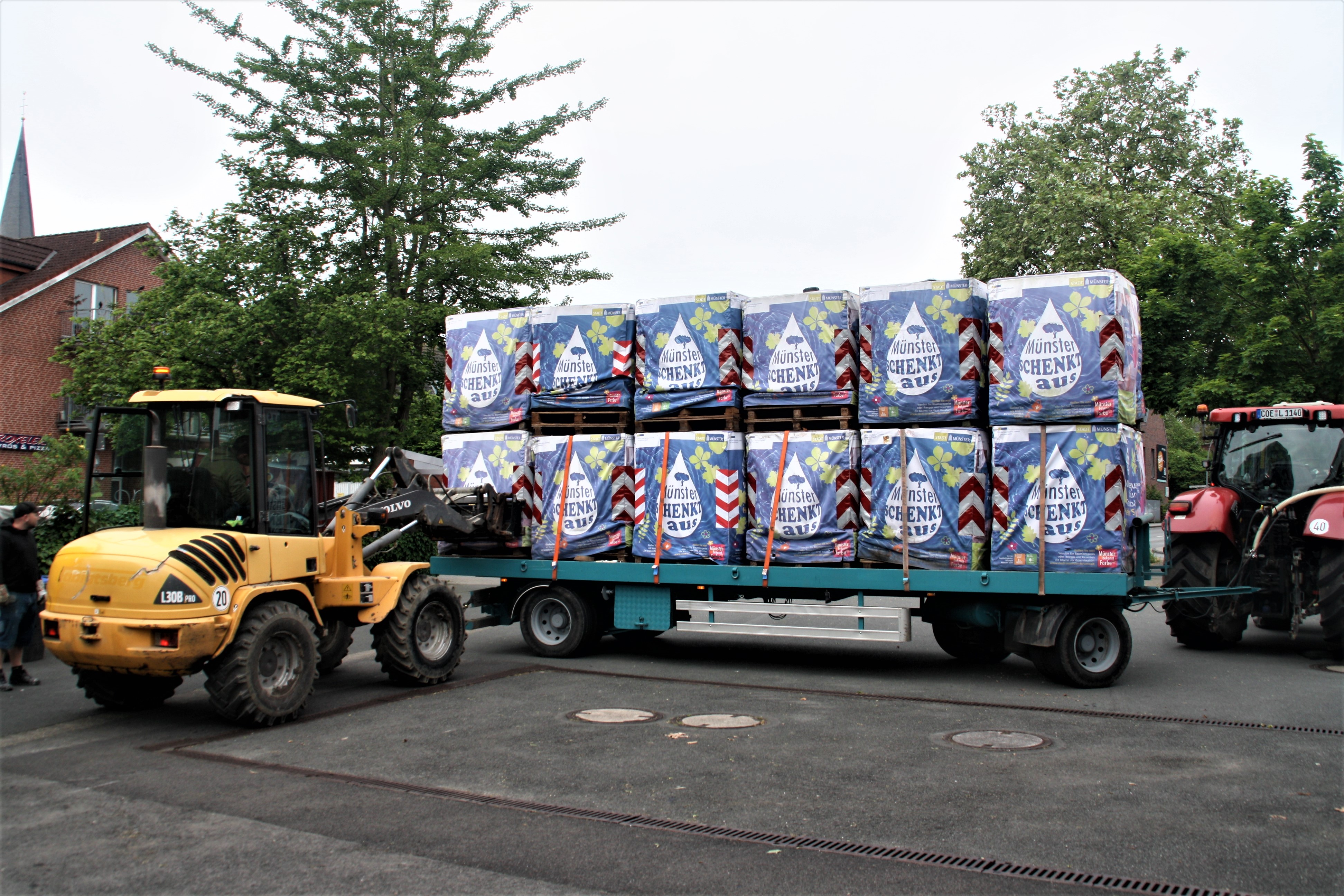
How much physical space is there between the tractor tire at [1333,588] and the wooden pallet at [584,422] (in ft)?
26.3

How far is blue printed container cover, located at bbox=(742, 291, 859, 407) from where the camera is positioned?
10875 millimetres

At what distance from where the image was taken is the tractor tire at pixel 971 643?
11.6 metres

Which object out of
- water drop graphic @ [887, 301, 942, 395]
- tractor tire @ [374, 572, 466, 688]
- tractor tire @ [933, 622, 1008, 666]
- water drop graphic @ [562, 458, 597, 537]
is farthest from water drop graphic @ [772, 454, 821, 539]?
tractor tire @ [374, 572, 466, 688]

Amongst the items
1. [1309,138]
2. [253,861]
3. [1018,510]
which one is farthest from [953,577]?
[1309,138]

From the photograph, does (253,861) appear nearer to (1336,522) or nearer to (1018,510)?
(1018,510)

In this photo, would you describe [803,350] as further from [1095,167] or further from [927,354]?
[1095,167]

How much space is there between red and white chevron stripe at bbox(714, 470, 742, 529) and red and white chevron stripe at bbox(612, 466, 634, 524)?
3.66ft

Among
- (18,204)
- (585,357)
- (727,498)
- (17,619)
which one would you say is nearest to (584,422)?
(585,357)

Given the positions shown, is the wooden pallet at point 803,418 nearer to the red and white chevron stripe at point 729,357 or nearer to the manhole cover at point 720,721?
the red and white chevron stripe at point 729,357

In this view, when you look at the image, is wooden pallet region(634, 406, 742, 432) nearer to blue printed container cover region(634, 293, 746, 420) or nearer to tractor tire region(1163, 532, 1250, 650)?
blue printed container cover region(634, 293, 746, 420)

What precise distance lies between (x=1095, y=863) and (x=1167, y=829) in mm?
826

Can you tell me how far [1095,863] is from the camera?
5223 mm

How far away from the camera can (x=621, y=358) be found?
39.0 feet

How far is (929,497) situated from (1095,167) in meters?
25.6
